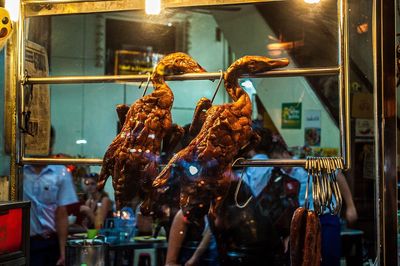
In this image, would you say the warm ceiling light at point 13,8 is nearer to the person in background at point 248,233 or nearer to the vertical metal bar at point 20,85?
the vertical metal bar at point 20,85

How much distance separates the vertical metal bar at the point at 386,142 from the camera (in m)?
1.99

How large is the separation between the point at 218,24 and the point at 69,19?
229 cm

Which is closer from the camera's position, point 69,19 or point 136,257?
point 136,257

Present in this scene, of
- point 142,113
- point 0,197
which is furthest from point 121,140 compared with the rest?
point 0,197

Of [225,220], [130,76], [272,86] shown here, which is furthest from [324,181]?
[272,86]

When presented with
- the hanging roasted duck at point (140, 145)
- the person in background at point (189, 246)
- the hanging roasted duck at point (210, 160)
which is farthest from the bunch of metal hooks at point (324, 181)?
the person in background at point (189, 246)

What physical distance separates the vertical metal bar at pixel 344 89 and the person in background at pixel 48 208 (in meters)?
3.46

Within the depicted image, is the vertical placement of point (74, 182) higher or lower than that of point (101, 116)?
lower

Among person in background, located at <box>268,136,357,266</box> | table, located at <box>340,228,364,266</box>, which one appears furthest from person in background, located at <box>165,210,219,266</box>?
table, located at <box>340,228,364,266</box>

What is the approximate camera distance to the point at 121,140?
7.49 ft

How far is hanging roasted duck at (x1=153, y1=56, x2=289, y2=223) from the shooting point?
2.08 m

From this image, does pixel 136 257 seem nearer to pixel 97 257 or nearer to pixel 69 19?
pixel 97 257

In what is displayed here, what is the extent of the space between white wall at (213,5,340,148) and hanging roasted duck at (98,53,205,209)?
4.31m

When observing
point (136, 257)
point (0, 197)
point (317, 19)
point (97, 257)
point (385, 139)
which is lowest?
point (136, 257)
